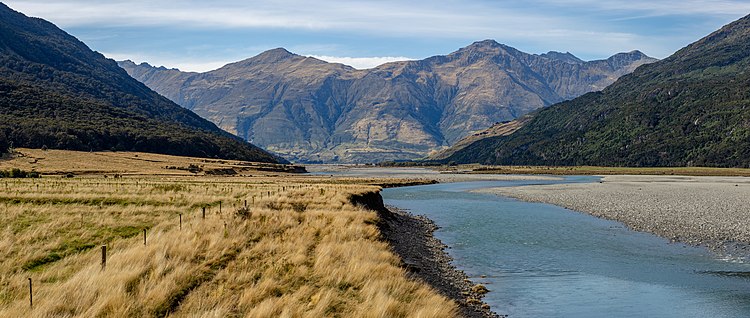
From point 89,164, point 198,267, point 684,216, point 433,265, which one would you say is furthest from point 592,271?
point 89,164

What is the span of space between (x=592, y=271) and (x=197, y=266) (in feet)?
64.6

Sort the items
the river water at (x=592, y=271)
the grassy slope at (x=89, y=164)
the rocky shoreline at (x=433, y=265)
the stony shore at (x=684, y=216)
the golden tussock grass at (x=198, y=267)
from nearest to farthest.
Answer: the golden tussock grass at (x=198, y=267)
the rocky shoreline at (x=433, y=265)
the river water at (x=592, y=271)
the stony shore at (x=684, y=216)
the grassy slope at (x=89, y=164)

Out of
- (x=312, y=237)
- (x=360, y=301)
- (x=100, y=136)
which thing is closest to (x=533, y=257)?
(x=312, y=237)

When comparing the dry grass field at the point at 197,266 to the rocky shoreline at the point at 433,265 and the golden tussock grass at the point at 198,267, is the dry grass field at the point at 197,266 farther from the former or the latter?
the rocky shoreline at the point at 433,265

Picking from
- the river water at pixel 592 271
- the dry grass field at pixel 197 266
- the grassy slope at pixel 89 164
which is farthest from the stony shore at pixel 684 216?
the grassy slope at pixel 89 164

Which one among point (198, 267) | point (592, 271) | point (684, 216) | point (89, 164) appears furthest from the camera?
point (89, 164)

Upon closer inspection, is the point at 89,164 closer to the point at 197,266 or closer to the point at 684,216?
the point at 684,216

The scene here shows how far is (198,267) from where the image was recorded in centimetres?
1817

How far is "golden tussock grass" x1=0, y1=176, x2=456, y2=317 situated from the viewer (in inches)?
550

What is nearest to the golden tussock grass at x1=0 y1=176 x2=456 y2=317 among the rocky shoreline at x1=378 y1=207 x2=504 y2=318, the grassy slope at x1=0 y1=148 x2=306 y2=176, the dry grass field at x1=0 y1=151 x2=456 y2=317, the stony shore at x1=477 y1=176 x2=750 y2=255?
the dry grass field at x1=0 y1=151 x2=456 y2=317

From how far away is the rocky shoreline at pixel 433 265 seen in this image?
Result: 71.1 ft

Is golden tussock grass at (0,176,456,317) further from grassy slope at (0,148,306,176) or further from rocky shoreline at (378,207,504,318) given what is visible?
grassy slope at (0,148,306,176)

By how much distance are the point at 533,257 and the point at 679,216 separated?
87.3 feet

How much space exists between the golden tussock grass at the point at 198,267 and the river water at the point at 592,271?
5993mm
